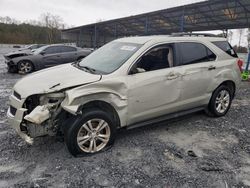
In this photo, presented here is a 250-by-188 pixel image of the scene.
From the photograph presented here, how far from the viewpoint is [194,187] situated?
2832 millimetres

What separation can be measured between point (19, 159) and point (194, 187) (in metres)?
2.43

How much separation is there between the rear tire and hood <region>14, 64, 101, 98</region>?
2.70 metres

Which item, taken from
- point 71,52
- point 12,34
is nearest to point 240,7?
point 71,52

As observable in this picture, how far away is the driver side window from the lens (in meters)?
3.77

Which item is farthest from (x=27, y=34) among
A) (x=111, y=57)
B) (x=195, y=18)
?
(x=111, y=57)

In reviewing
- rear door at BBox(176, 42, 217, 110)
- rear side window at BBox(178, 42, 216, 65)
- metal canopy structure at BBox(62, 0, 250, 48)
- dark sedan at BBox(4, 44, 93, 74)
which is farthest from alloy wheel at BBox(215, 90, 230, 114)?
metal canopy structure at BBox(62, 0, 250, 48)

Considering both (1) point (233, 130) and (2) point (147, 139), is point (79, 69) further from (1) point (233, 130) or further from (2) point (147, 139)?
(1) point (233, 130)

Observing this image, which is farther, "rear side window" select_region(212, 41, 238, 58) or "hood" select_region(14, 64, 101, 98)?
"rear side window" select_region(212, 41, 238, 58)

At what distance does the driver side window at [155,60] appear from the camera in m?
3.77

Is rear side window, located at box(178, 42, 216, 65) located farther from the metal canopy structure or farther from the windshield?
the metal canopy structure

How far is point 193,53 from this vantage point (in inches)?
175

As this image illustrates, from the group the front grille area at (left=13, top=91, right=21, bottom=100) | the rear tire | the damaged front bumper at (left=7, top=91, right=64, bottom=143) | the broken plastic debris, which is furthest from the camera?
the rear tire

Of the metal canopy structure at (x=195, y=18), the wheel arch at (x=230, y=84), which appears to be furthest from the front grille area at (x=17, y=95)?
the metal canopy structure at (x=195, y=18)

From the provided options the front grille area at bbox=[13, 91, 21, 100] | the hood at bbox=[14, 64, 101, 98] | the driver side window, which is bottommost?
the front grille area at bbox=[13, 91, 21, 100]
